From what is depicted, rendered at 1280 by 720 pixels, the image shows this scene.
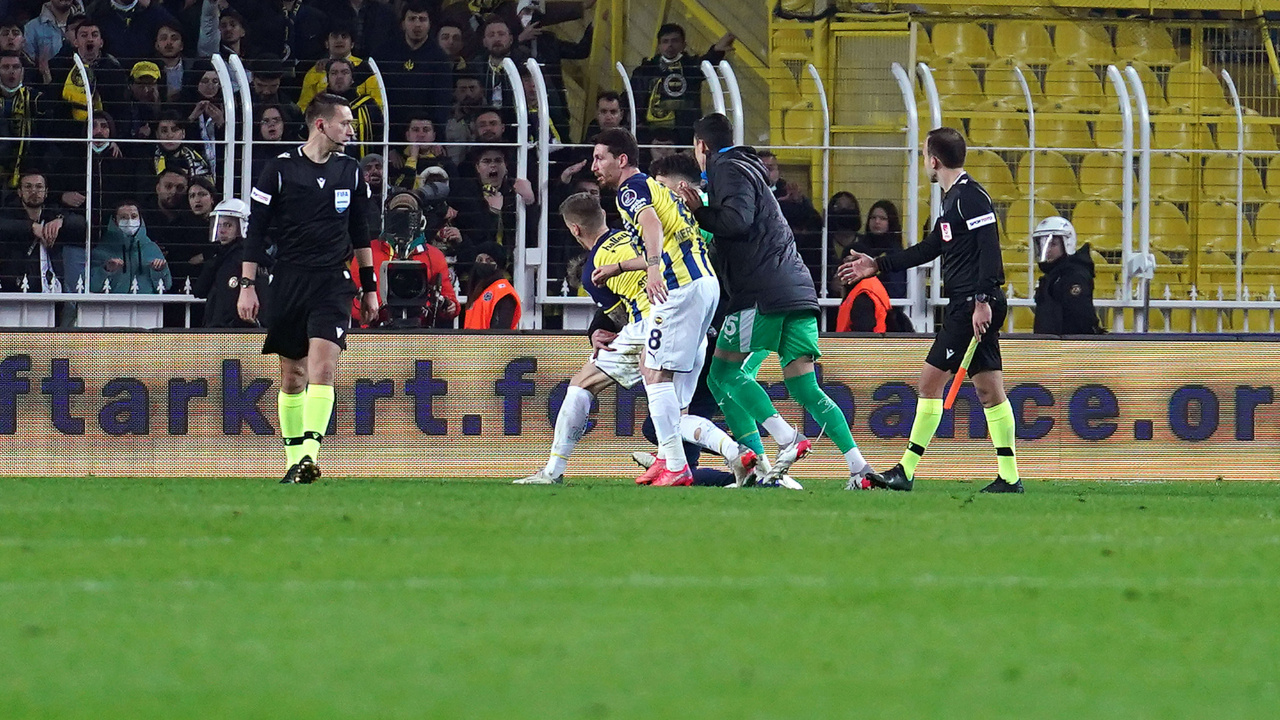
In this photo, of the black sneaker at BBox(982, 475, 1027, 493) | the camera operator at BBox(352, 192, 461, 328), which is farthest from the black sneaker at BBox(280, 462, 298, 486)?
the camera operator at BBox(352, 192, 461, 328)

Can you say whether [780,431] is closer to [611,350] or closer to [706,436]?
[706,436]

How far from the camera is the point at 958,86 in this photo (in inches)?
728

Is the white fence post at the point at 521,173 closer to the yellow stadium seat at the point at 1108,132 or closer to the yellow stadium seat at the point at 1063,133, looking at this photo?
the yellow stadium seat at the point at 1108,132

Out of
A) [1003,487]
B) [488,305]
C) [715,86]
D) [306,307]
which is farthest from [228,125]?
[1003,487]

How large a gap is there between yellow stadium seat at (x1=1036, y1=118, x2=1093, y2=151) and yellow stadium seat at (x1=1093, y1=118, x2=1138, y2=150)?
110mm

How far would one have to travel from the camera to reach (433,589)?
5.69 metres

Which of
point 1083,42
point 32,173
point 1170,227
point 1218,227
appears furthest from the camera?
point 1083,42

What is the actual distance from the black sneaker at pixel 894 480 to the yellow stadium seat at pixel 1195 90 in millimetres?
9626

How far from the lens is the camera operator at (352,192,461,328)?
47.2 ft

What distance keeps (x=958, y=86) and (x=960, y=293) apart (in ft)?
27.8

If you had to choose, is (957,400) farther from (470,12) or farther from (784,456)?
(470,12)

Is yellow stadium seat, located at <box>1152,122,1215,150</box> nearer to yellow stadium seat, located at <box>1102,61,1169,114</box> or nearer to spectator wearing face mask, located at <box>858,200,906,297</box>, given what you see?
yellow stadium seat, located at <box>1102,61,1169,114</box>

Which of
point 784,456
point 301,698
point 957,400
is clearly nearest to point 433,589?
point 301,698

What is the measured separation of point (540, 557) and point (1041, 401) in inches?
290
